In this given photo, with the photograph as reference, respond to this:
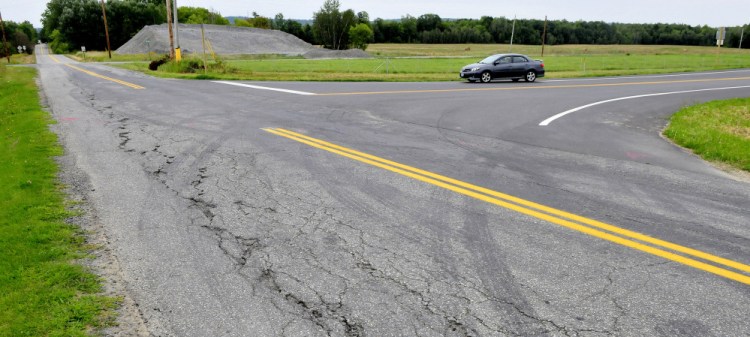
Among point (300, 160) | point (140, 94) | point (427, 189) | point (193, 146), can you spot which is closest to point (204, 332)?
point (427, 189)

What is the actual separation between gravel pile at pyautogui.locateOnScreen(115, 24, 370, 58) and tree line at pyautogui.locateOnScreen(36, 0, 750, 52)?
12128 millimetres

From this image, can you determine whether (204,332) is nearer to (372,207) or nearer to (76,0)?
(372,207)

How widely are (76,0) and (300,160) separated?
115 m

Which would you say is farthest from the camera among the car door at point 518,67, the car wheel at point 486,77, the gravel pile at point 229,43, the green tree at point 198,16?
the green tree at point 198,16

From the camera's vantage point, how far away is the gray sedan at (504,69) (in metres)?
24.6

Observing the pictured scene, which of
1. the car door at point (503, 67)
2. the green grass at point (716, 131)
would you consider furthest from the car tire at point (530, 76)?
the green grass at point (716, 131)

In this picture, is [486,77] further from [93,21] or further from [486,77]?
[93,21]

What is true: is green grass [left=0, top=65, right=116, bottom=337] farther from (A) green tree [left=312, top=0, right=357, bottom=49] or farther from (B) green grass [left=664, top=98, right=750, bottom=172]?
(A) green tree [left=312, top=0, right=357, bottom=49]

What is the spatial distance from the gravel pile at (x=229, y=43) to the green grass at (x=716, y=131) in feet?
201

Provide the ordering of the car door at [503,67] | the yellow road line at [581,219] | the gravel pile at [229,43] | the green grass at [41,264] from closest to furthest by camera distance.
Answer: the green grass at [41,264]
the yellow road line at [581,219]
the car door at [503,67]
the gravel pile at [229,43]

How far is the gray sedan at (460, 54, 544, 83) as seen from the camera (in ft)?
80.7

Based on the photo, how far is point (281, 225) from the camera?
5.15 metres

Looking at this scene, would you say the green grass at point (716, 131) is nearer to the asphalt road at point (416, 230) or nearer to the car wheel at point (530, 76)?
the asphalt road at point (416, 230)

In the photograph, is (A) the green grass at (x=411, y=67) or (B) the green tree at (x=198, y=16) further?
(B) the green tree at (x=198, y=16)
